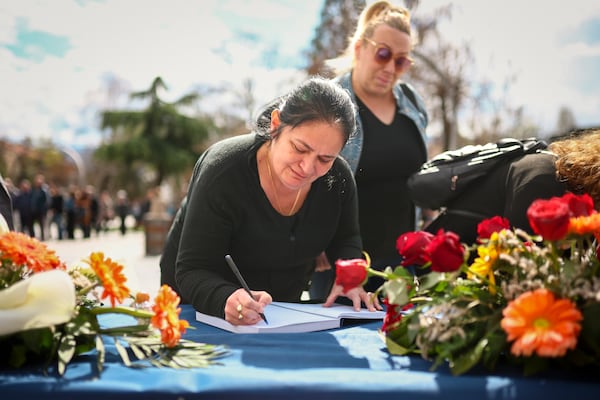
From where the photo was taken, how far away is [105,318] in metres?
1.46

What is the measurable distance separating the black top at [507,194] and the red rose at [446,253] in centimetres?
69

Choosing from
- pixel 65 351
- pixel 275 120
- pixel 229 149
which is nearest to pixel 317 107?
pixel 275 120

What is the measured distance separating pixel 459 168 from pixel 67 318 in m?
1.35

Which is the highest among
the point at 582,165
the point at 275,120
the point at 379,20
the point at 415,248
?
the point at 379,20

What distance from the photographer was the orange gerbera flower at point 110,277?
3.56 ft

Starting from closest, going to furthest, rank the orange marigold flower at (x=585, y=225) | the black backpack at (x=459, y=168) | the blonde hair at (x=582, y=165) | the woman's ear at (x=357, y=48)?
the orange marigold flower at (x=585, y=225) → the blonde hair at (x=582, y=165) → the black backpack at (x=459, y=168) → the woman's ear at (x=357, y=48)

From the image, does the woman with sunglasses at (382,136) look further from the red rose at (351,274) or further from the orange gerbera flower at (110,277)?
the orange gerbera flower at (110,277)

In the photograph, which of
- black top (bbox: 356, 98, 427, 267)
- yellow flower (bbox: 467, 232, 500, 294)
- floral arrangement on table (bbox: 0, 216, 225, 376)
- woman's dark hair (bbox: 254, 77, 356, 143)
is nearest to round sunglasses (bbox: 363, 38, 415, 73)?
black top (bbox: 356, 98, 427, 267)

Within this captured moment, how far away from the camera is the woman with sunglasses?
2465 mm

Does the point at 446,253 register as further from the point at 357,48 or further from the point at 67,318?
the point at 357,48

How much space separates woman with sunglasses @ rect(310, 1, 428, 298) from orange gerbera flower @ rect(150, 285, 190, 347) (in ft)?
4.35

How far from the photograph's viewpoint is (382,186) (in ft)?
8.36

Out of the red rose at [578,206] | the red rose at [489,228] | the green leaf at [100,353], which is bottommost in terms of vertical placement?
the green leaf at [100,353]

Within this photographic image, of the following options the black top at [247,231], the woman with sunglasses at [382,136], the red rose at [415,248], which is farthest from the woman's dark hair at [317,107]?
the woman with sunglasses at [382,136]
